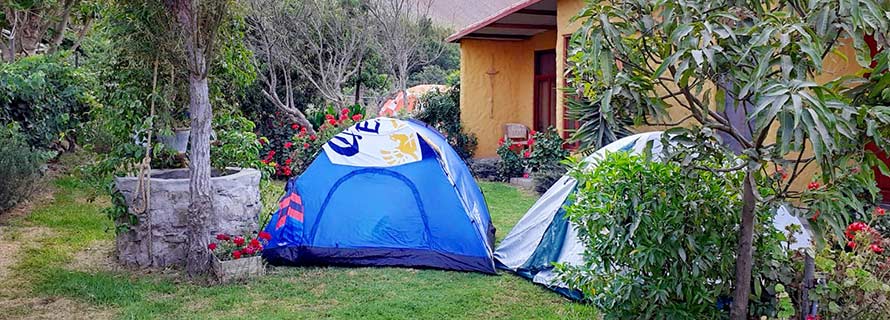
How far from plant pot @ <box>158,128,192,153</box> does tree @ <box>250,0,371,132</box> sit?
5.60 meters

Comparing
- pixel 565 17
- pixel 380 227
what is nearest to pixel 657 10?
pixel 380 227

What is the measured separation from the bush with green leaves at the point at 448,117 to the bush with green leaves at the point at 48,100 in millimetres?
6235

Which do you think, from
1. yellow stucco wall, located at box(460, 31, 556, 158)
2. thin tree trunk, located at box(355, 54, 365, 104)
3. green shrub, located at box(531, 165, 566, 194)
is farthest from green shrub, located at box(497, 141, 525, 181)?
thin tree trunk, located at box(355, 54, 365, 104)

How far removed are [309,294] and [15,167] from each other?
4.36 m

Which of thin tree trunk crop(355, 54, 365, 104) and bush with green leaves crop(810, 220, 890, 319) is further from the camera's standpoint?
thin tree trunk crop(355, 54, 365, 104)

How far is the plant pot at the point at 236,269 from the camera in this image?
529 cm

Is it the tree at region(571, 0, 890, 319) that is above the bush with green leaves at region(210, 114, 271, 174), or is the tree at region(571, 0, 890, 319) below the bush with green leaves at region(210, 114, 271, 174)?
above

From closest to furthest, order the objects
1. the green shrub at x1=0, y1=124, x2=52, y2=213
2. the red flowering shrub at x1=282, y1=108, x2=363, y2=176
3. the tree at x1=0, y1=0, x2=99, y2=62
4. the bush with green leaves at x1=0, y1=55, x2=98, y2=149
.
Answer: the green shrub at x1=0, y1=124, x2=52, y2=213
the bush with green leaves at x1=0, y1=55, x2=98, y2=149
the tree at x1=0, y1=0, x2=99, y2=62
the red flowering shrub at x1=282, y1=108, x2=363, y2=176

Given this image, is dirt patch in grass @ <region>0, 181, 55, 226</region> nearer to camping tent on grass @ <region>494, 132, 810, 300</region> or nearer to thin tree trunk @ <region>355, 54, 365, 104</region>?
camping tent on grass @ <region>494, 132, 810, 300</region>

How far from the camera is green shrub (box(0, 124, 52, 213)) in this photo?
23.8 feet

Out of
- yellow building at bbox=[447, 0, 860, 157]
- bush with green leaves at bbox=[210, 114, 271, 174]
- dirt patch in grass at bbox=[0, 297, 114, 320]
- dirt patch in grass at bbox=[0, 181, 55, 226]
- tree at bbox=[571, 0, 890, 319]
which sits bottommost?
dirt patch in grass at bbox=[0, 297, 114, 320]

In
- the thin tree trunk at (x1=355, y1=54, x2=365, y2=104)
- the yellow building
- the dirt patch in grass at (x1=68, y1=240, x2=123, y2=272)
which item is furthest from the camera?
the thin tree trunk at (x1=355, y1=54, x2=365, y2=104)

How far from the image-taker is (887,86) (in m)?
2.78

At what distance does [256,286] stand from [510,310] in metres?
2.00
